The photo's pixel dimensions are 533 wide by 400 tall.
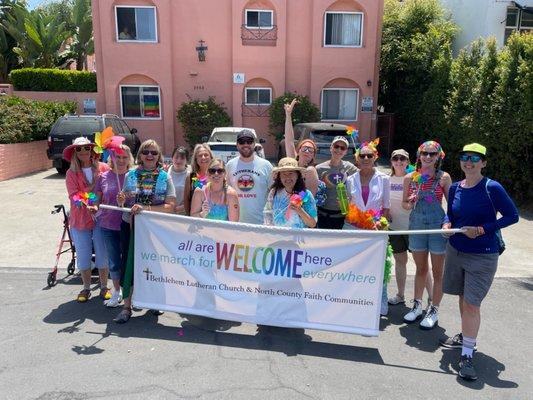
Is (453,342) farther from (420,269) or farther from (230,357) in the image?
(230,357)

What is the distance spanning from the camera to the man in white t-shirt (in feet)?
15.6

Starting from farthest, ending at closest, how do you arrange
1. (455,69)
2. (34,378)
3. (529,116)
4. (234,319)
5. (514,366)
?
(455,69) < (529,116) < (234,319) < (514,366) < (34,378)

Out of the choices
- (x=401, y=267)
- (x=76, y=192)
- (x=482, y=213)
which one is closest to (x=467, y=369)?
(x=482, y=213)

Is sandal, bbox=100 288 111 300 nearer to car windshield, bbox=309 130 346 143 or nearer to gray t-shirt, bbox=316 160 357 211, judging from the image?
gray t-shirt, bbox=316 160 357 211

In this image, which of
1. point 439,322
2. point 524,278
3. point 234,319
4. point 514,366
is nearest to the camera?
point 514,366

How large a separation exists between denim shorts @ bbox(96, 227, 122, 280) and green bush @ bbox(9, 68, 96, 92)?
16.1 metres

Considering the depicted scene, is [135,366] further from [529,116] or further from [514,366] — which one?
[529,116]

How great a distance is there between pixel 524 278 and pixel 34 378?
6207mm

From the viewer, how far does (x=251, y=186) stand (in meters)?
4.75

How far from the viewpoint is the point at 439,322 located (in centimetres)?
482

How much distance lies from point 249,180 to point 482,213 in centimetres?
227

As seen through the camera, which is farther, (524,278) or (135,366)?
(524,278)

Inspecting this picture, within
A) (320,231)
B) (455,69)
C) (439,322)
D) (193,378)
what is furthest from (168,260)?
(455,69)

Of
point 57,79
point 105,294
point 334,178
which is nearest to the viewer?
point 334,178
